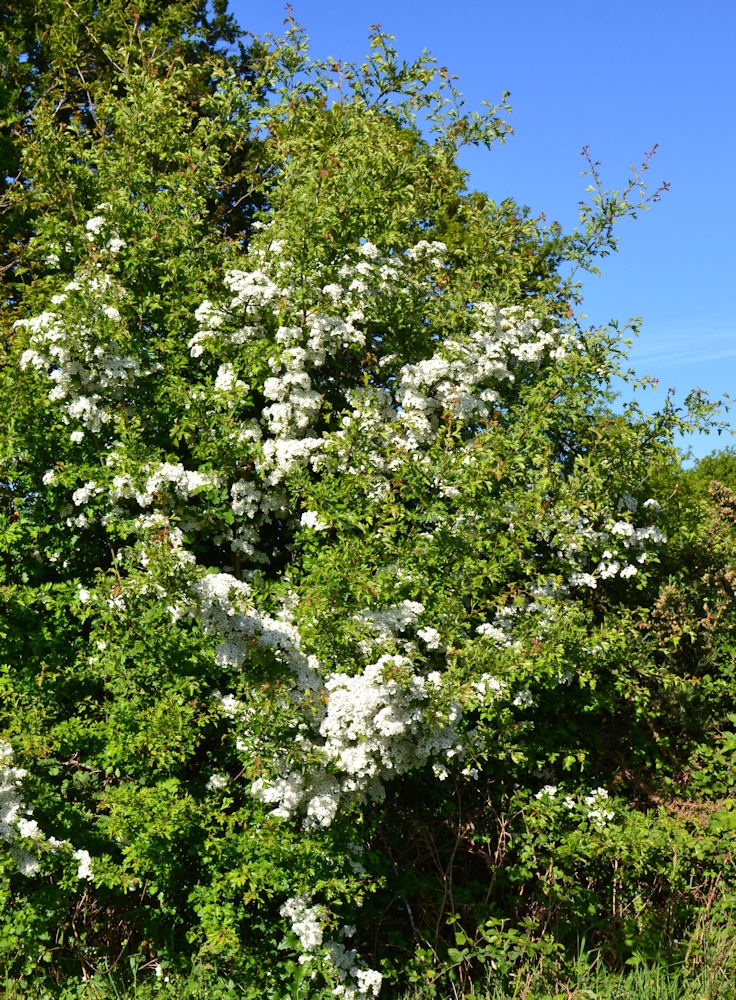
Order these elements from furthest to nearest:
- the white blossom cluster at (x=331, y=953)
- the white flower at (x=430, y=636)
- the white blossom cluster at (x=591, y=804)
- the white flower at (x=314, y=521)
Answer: the white blossom cluster at (x=591, y=804) → the white flower at (x=314, y=521) → the white flower at (x=430, y=636) → the white blossom cluster at (x=331, y=953)

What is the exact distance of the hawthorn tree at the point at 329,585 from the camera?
5039 mm

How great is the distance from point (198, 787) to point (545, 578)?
2.22 m

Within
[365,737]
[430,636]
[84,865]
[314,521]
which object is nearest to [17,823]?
[84,865]

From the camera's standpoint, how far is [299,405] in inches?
235

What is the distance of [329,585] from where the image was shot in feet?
16.6

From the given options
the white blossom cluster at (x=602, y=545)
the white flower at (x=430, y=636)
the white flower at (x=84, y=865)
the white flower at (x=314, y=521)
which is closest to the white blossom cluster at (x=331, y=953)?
the white flower at (x=84, y=865)

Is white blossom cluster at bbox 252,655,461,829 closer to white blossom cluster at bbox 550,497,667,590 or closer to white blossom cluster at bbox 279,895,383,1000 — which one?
white blossom cluster at bbox 279,895,383,1000

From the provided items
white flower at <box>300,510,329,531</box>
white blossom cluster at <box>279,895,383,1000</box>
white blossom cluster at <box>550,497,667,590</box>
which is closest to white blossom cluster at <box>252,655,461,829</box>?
white blossom cluster at <box>279,895,383,1000</box>

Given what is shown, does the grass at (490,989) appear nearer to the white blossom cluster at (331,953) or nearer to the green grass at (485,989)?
the green grass at (485,989)

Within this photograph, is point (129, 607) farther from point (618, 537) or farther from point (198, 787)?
point (618, 537)

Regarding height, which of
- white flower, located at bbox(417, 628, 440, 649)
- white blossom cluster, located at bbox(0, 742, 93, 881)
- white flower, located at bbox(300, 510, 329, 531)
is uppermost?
white flower, located at bbox(300, 510, 329, 531)

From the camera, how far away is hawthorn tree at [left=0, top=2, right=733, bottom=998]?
5.04 m

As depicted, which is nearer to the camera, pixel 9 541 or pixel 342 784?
pixel 342 784

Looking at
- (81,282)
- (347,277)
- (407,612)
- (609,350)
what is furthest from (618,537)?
(81,282)
